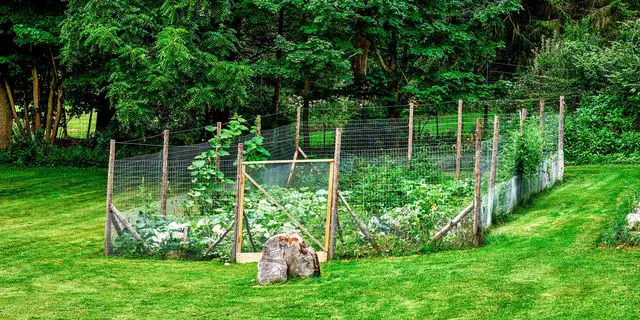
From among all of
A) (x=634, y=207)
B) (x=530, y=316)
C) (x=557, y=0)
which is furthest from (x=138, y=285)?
(x=557, y=0)

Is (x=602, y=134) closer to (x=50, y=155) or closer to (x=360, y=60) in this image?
(x=360, y=60)

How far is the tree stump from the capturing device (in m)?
11.3

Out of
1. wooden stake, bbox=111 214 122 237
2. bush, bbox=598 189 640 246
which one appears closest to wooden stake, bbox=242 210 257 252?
wooden stake, bbox=111 214 122 237

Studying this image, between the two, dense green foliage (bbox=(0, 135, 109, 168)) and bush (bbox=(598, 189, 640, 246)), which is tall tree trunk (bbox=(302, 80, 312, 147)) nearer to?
dense green foliage (bbox=(0, 135, 109, 168))

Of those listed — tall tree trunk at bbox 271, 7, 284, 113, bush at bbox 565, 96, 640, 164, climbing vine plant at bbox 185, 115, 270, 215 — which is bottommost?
climbing vine plant at bbox 185, 115, 270, 215

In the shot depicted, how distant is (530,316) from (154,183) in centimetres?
798

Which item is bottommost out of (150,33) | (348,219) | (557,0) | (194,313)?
(194,313)

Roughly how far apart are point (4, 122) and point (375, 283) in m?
21.0

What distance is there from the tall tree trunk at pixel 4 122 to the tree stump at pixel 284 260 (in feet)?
64.3

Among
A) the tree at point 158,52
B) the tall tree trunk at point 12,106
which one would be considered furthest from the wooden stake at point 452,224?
the tall tree trunk at point 12,106

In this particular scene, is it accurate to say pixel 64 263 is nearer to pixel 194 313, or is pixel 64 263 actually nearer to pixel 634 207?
pixel 194 313

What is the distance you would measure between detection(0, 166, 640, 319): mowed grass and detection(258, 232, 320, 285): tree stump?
187 millimetres

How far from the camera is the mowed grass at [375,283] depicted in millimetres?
9466

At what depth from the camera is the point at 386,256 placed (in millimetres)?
12742
